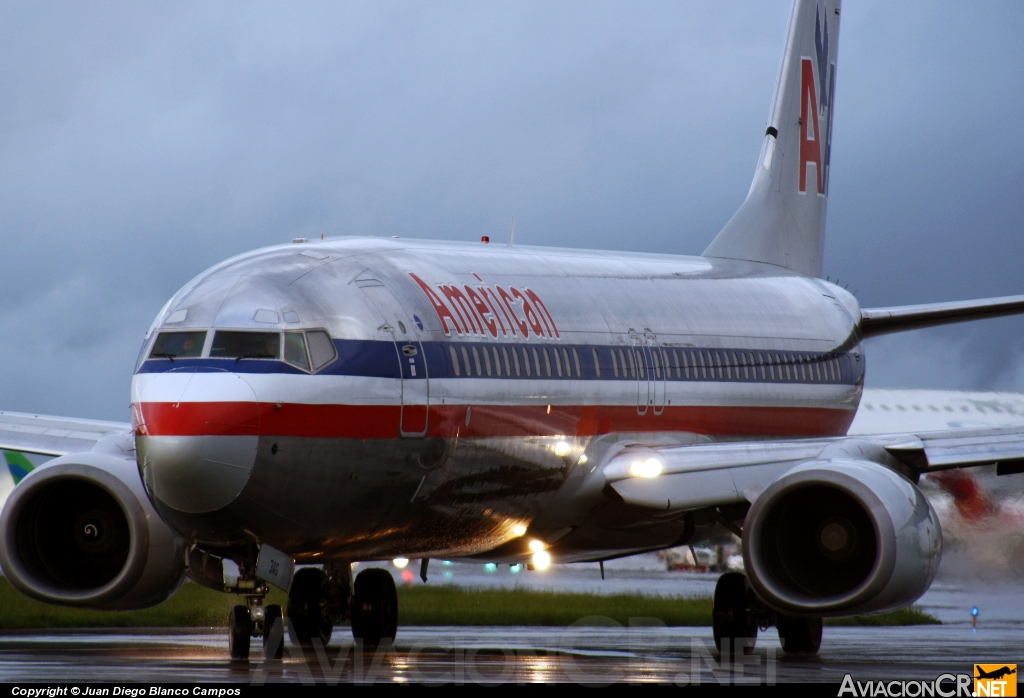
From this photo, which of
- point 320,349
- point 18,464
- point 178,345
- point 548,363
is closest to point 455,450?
point 320,349

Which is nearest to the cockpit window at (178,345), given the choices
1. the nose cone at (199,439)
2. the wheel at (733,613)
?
the nose cone at (199,439)

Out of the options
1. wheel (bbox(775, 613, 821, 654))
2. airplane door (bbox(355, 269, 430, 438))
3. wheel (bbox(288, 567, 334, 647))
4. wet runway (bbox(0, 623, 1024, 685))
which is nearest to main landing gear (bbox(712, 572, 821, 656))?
wheel (bbox(775, 613, 821, 654))

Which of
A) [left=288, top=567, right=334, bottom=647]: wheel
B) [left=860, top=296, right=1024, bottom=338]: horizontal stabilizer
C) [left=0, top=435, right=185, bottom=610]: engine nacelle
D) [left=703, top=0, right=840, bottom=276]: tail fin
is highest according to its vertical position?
[left=703, top=0, right=840, bottom=276]: tail fin

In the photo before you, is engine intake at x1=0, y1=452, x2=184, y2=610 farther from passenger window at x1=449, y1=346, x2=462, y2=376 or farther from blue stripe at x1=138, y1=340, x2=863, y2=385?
passenger window at x1=449, y1=346, x2=462, y2=376

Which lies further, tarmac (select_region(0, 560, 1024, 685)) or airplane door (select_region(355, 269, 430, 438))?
airplane door (select_region(355, 269, 430, 438))

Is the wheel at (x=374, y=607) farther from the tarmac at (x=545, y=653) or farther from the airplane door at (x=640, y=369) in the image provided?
the airplane door at (x=640, y=369)

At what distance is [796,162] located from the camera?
29672 mm

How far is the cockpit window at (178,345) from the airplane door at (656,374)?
21.8 ft

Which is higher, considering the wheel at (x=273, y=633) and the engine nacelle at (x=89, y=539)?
the engine nacelle at (x=89, y=539)

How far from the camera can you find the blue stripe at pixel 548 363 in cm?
1590

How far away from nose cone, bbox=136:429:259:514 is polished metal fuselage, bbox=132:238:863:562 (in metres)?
0.02

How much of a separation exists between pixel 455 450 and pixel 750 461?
3.81 metres

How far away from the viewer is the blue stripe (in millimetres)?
15898

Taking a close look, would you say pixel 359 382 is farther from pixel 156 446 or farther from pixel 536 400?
pixel 536 400
